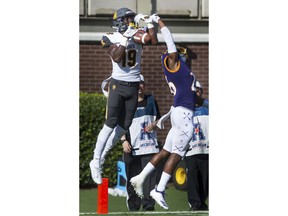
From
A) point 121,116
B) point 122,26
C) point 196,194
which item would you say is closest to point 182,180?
point 196,194

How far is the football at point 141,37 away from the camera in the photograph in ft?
33.4

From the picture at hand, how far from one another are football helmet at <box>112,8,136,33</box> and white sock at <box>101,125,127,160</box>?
88cm

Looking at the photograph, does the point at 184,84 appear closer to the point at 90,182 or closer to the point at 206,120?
the point at 206,120

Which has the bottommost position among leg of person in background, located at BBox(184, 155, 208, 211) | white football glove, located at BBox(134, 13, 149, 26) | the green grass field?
the green grass field

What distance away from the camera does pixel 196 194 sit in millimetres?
10500

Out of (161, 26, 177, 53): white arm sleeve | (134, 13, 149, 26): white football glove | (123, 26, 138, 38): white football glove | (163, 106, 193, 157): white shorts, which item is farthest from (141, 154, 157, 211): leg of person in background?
(134, 13, 149, 26): white football glove

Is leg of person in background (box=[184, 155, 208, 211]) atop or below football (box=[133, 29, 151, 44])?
below

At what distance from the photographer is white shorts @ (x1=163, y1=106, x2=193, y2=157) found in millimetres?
10281

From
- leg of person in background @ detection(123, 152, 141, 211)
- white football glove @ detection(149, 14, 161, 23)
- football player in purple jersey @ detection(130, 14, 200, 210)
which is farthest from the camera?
leg of person in background @ detection(123, 152, 141, 211)

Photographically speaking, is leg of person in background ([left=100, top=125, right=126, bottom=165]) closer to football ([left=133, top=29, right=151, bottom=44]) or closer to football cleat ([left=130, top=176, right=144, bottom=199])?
football cleat ([left=130, top=176, right=144, bottom=199])

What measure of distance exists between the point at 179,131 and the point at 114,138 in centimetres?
58

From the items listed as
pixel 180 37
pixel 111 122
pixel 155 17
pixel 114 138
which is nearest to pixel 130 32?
pixel 155 17

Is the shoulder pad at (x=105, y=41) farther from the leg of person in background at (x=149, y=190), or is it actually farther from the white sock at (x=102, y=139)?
the leg of person in background at (x=149, y=190)

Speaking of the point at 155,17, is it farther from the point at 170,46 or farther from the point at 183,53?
the point at 183,53
